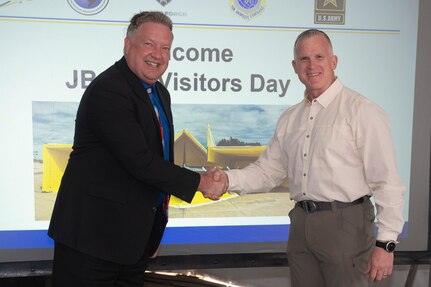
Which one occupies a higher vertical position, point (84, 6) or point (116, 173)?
point (84, 6)

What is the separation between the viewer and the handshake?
7.04ft

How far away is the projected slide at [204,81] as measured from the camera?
271 cm

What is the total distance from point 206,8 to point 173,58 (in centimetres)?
38

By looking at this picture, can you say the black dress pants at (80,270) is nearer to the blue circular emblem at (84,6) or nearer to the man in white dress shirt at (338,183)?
the man in white dress shirt at (338,183)

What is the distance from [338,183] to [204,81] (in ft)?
4.38

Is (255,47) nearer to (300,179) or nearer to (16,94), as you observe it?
(300,179)

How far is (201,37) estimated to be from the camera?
112 inches

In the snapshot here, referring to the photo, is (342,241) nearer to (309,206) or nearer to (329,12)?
(309,206)

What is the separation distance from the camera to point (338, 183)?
181 cm

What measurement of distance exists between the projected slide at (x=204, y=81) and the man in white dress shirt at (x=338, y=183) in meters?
1.00

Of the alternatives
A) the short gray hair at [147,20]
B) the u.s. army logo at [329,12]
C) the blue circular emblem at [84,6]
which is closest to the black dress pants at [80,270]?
the short gray hair at [147,20]

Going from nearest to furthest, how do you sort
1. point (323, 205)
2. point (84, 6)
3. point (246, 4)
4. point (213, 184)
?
point (323, 205) < point (213, 184) < point (84, 6) < point (246, 4)

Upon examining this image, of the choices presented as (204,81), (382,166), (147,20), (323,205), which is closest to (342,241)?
(323,205)

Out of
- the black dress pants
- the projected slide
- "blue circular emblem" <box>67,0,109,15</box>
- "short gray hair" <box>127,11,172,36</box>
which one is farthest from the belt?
"blue circular emblem" <box>67,0,109,15</box>
